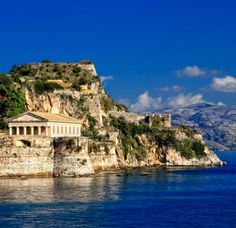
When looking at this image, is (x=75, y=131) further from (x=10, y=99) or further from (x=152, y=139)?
(x=152, y=139)

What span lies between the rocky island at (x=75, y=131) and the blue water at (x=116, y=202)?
12.8 ft

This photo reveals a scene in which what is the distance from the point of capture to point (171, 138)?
140 meters

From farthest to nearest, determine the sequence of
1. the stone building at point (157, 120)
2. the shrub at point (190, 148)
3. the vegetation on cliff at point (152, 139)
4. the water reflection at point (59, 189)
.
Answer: the stone building at point (157, 120), the shrub at point (190, 148), the vegetation on cliff at point (152, 139), the water reflection at point (59, 189)

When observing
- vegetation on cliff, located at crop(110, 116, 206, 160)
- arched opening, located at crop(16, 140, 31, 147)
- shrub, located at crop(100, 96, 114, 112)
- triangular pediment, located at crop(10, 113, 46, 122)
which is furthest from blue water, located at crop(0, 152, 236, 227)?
shrub, located at crop(100, 96, 114, 112)

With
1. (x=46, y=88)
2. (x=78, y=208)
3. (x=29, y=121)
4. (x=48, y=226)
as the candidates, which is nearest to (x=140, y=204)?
(x=78, y=208)

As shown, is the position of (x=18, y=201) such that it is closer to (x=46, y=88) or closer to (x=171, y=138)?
(x=46, y=88)

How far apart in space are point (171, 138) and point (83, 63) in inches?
827

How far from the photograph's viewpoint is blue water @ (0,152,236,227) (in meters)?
58.5

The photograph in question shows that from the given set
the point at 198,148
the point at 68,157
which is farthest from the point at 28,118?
the point at 198,148

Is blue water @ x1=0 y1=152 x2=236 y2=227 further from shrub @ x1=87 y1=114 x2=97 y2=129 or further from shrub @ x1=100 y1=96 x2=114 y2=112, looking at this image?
shrub @ x1=100 y1=96 x2=114 y2=112

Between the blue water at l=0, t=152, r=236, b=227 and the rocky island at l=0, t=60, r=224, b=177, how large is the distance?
390cm

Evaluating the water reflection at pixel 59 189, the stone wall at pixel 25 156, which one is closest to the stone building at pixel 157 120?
the water reflection at pixel 59 189

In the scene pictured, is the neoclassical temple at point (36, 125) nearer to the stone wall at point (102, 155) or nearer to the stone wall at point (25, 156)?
the stone wall at point (25, 156)

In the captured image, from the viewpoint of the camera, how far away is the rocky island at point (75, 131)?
306ft
